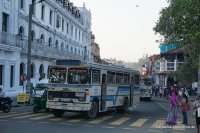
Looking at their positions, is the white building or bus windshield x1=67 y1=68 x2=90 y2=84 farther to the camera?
the white building

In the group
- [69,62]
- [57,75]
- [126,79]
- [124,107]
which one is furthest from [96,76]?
[124,107]

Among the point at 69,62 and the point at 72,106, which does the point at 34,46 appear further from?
the point at 72,106

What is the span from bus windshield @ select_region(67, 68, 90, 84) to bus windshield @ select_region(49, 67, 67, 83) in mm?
315

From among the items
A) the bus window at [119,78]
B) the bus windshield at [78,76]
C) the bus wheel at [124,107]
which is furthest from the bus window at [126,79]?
the bus windshield at [78,76]

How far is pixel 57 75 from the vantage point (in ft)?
66.7

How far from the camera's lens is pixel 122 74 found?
80.3 feet

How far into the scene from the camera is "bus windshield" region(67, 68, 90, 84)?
64.7ft

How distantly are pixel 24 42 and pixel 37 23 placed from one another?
609 centimetres

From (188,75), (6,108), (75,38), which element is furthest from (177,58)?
(6,108)

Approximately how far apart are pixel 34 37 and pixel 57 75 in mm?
25826

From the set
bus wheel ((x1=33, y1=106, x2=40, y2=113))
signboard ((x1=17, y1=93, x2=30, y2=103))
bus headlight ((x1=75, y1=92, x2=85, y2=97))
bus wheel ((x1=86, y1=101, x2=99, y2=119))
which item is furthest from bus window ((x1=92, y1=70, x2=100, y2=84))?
signboard ((x1=17, y1=93, x2=30, y2=103))

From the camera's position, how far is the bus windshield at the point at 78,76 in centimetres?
1972

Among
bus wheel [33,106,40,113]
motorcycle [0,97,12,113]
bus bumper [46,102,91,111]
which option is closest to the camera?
bus bumper [46,102,91,111]

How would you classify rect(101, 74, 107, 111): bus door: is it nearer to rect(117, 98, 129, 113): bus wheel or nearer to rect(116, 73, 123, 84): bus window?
rect(116, 73, 123, 84): bus window
